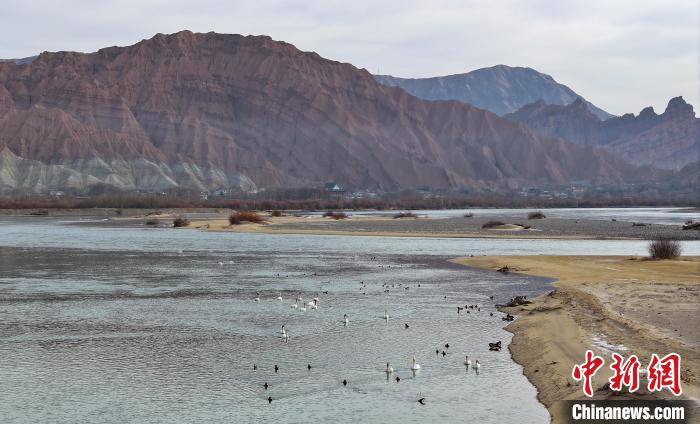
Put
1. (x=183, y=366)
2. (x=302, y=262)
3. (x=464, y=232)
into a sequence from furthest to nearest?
(x=464, y=232) < (x=302, y=262) < (x=183, y=366)

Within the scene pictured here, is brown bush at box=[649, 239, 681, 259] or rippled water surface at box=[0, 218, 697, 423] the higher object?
brown bush at box=[649, 239, 681, 259]

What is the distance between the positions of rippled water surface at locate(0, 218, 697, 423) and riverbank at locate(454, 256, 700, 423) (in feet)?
2.37

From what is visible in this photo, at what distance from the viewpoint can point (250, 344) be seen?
24.0 m

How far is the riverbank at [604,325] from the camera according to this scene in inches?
730

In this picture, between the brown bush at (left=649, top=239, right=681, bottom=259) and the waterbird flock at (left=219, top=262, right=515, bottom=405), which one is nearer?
the waterbird flock at (left=219, top=262, right=515, bottom=405)

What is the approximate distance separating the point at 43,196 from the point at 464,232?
5529 inches

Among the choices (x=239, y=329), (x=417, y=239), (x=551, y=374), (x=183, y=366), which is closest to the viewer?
(x=551, y=374)

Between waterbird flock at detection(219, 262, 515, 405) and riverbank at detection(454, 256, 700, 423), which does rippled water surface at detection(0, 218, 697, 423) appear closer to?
waterbird flock at detection(219, 262, 515, 405)

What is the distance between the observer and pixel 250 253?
198 ft

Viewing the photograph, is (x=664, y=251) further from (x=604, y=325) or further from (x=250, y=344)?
(x=250, y=344)

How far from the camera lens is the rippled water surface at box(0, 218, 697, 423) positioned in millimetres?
17500

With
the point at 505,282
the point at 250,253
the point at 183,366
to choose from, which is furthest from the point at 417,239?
the point at 183,366

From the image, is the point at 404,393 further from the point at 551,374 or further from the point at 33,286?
the point at 33,286

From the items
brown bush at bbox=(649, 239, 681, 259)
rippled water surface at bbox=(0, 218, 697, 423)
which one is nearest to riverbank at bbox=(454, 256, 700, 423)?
rippled water surface at bbox=(0, 218, 697, 423)
